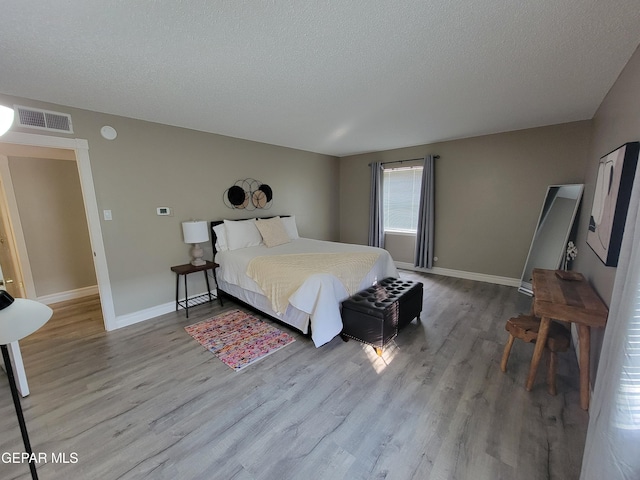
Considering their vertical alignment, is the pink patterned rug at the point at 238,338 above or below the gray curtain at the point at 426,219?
below

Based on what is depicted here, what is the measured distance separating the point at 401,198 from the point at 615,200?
11.8 ft

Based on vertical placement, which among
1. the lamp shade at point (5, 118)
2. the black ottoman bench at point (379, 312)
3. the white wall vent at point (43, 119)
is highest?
the white wall vent at point (43, 119)

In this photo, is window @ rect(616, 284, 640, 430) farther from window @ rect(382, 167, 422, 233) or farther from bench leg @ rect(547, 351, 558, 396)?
window @ rect(382, 167, 422, 233)

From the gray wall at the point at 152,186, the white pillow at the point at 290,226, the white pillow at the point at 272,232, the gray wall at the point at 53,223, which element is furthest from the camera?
the white pillow at the point at 290,226

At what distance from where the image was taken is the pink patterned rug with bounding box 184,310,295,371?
2.43 m

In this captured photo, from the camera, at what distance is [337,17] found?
1.45m

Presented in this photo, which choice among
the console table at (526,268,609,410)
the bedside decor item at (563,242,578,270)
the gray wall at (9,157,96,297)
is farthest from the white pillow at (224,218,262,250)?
the bedside decor item at (563,242,578,270)

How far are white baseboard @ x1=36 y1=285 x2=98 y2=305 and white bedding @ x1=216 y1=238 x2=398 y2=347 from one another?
7.53ft

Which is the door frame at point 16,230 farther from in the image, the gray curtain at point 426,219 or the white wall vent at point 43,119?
the gray curtain at point 426,219

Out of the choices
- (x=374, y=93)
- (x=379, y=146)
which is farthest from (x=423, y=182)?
(x=374, y=93)

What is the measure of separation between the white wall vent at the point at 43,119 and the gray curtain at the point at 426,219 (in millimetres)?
4836

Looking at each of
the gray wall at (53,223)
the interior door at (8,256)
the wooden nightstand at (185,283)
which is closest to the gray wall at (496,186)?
the wooden nightstand at (185,283)

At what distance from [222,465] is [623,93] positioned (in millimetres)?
3766

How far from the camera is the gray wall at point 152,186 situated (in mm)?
2895
